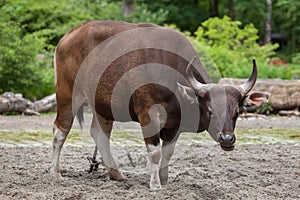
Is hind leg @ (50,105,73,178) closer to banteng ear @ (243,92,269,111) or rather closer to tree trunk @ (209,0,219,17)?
banteng ear @ (243,92,269,111)

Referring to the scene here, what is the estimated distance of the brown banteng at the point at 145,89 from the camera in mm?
5371

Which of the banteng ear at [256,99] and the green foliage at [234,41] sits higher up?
the banteng ear at [256,99]

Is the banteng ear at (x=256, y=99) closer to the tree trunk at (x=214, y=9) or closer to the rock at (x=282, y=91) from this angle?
the rock at (x=282, y=91)

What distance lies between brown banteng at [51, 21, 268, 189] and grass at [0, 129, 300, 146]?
2989 mm

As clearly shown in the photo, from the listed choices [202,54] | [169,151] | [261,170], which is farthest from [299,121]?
[169,151]

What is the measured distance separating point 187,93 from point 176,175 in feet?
4.52

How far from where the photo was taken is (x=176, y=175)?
6.46 metres

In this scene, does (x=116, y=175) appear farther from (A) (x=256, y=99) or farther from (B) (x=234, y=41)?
(B) (x=234, y=41)

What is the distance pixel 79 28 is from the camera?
21.3ft

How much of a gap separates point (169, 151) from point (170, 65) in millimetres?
917

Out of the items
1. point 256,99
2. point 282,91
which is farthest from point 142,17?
point 256,99

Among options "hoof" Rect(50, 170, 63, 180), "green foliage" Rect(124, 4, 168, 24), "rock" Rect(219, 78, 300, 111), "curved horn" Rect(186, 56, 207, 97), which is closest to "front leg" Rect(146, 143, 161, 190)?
"curved horn" Rect(186, 56, 207, 97)

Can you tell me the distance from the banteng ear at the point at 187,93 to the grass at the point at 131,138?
3.88 meters

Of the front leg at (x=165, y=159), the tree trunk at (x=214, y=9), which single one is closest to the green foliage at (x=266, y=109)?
the front leg at (x=165, y=159)
